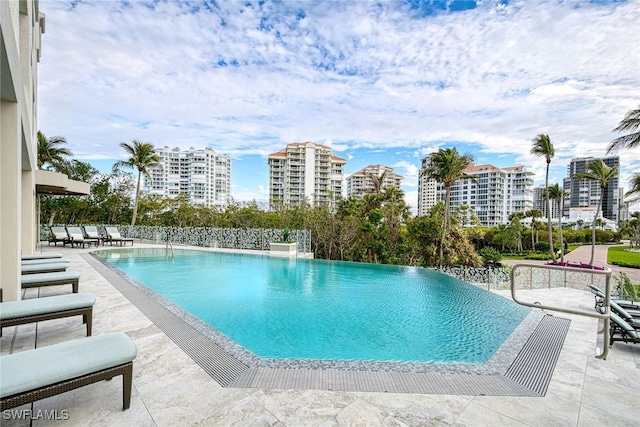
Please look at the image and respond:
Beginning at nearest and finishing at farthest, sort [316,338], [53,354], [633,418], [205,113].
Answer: [53,354] < [633,418] < [316,338] < [205,113]

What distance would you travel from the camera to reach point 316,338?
19.7 feet

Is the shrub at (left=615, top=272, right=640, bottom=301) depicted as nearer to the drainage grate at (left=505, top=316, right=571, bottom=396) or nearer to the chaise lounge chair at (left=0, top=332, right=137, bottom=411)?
the drainage grate at (left=505, top=316, right=571, bottom=396)

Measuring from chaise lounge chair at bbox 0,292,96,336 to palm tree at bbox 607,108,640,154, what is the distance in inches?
861

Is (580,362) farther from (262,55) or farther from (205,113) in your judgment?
(205,113)

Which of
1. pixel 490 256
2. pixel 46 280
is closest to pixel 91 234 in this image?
pixel 46 280

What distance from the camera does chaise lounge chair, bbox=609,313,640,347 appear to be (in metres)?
4.39

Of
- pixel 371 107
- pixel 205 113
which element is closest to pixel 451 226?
→ pixel 371 107

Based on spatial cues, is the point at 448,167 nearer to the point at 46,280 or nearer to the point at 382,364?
the point at 382,364

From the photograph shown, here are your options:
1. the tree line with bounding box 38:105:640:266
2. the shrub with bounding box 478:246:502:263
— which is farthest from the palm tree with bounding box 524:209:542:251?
the shrub with bounding box 478:246:502:263

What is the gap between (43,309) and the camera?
3814 mm

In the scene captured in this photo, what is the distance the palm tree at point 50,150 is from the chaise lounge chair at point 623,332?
97.6ft

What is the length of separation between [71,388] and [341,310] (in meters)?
6.10

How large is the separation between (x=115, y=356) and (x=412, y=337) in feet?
17.1

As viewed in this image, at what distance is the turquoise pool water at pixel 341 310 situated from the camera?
559 centimetres
